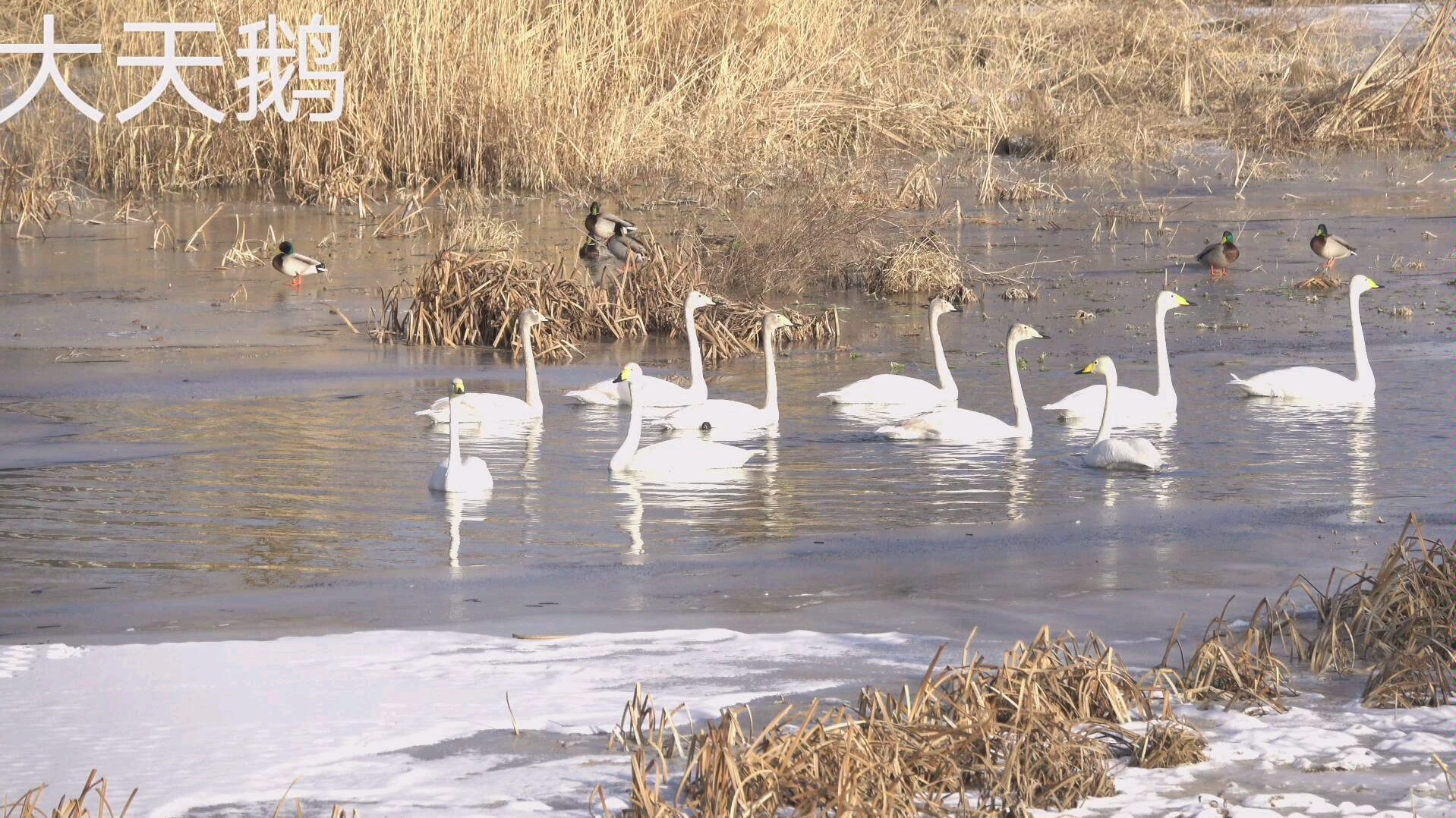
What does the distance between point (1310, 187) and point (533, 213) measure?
29.6 feet

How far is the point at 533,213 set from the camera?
2095cm

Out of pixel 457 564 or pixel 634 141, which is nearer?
pixel 457 564

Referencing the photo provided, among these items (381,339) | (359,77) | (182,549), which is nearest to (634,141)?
(359,77)

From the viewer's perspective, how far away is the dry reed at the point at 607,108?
70.3 feet

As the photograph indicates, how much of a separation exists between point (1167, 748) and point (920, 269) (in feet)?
37.5

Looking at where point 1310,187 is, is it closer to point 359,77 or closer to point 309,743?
point 359,77

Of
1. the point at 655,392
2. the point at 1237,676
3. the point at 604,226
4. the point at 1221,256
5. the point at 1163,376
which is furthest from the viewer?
the point at 604,226

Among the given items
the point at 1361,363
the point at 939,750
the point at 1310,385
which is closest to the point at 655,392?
the point at 1310,385

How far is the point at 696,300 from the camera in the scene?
13.0 m

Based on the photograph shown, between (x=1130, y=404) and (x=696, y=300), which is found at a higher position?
(x=696, y=300)

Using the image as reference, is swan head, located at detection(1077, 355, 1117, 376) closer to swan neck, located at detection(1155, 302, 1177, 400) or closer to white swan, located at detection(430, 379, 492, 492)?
swan neck, located at detection(1155, 302, 1177, 400)

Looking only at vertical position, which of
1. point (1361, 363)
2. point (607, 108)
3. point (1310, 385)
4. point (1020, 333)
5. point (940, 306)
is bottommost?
point (1310, 385)

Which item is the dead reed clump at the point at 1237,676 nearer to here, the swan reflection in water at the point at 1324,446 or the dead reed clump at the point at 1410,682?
the dead reed clump at the point at 1410,682

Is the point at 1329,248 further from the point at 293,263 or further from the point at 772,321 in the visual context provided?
the point at 293,263
